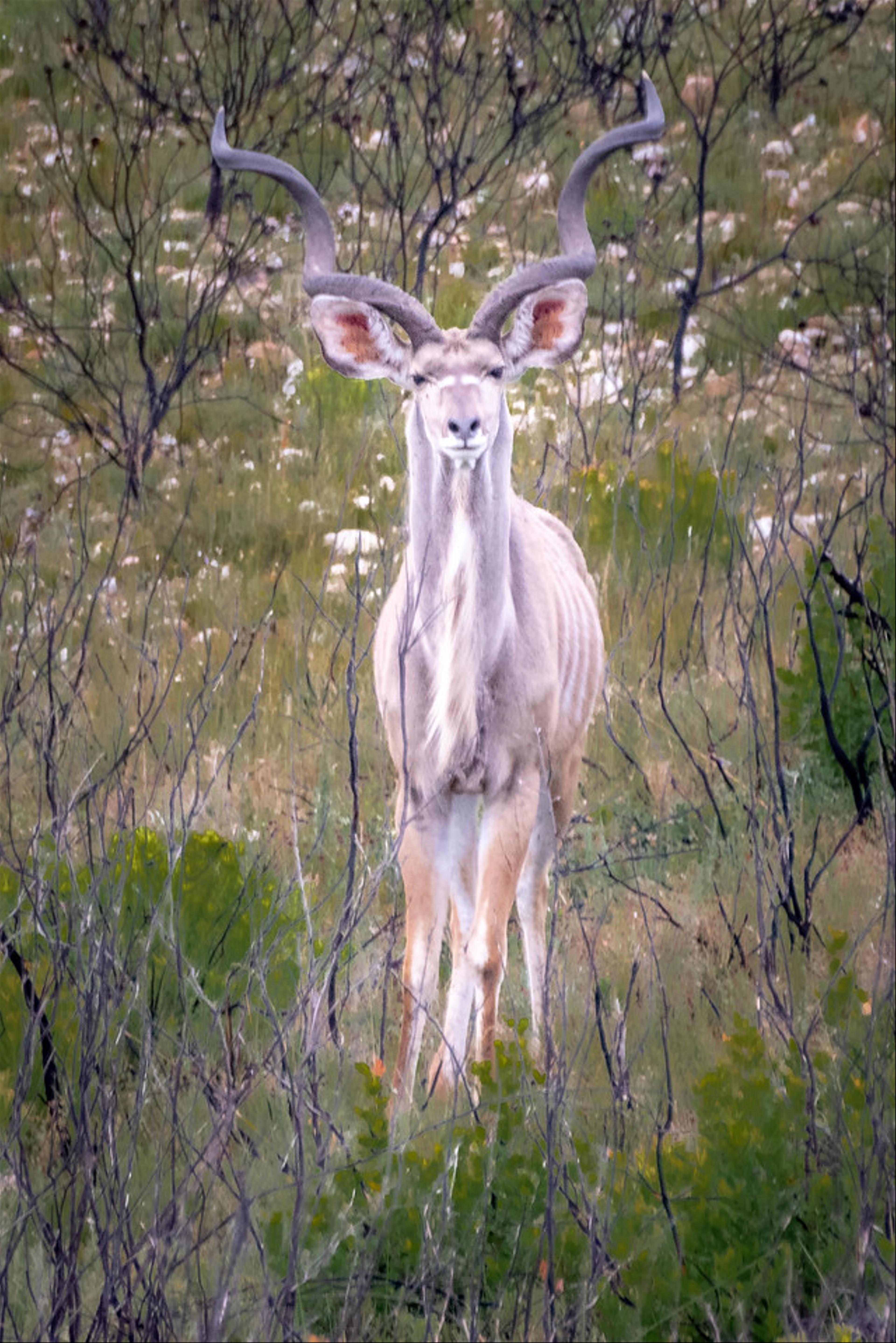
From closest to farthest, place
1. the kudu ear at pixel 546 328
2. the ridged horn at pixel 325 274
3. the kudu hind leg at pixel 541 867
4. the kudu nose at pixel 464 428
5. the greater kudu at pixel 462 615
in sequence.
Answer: the kudu nose at pixel 464 428, the greater kudu at pixel 462 615, the ridged horn at pixel 325 274, the kudu ear at pixel 546 328, the kudu hind leg at pixel 541 867

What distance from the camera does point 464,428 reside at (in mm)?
4211

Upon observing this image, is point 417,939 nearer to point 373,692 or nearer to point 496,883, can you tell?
point 496,883

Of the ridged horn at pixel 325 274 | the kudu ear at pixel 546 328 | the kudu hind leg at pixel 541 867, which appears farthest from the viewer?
the kudu hind leg at pixel 541 867

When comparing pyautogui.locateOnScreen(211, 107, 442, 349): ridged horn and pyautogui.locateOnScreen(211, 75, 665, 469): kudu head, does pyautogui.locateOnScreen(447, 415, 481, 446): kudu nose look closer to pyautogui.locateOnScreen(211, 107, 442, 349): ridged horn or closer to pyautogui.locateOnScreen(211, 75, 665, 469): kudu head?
pyautogui.locateOnScreen(211, 75, 665, 469): kudu head

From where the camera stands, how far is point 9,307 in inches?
360

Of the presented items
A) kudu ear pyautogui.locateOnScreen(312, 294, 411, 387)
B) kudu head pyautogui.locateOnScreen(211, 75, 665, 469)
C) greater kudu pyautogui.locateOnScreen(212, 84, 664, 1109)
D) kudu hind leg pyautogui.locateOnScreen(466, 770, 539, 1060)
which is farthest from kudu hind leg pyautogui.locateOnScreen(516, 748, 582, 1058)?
kudu ear pyautogui.locateOnScreen(312, 294, 411, 387)

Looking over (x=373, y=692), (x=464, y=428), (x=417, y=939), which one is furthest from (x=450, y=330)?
(x=373, y=692)

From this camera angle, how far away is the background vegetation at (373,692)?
3053 millimetres

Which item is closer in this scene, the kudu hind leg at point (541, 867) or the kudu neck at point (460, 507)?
the kudu neck at point (460, 507)

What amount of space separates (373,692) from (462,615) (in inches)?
74.0

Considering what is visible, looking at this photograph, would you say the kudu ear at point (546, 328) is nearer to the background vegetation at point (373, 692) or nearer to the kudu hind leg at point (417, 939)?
the background vegetation at point (373, 692)

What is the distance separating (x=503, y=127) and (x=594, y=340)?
270cm

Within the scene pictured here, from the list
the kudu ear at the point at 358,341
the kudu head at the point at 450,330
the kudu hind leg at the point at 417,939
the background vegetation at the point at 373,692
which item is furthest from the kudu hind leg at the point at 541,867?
the kudu ear at the point at 358,341

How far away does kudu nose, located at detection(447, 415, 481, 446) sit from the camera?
4.21m
